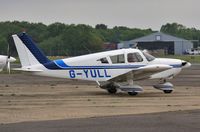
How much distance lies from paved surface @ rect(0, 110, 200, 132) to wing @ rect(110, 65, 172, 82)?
919 centimetres

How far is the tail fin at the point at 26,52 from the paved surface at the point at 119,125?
10.9m

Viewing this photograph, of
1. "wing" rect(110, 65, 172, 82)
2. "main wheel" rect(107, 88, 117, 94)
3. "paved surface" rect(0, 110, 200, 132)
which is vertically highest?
"wing" rect(110, 65, 172, 82)

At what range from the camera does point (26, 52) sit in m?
25.9

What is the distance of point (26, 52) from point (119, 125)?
12989 mm

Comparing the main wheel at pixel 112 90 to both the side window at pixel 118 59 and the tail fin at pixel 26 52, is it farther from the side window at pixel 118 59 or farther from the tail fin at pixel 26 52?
the tail fin at pixel 26 52

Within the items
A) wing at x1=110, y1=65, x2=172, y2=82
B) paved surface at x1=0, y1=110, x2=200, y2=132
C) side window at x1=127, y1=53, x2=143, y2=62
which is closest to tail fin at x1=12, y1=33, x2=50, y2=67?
wing at x1=110, y1=65, x2=172, y2=82

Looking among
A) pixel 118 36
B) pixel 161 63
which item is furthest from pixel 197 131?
pixel 118 36

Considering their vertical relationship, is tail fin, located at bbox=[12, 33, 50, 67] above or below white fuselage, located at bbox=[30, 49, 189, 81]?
above

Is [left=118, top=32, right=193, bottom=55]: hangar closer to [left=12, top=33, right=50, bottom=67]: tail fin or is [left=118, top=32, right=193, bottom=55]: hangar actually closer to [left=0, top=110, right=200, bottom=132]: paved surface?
[left=12, top=33, right=50, bottom=67]: tail fin

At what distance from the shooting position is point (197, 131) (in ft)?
41.3

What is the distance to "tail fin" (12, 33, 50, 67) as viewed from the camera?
25891 mm

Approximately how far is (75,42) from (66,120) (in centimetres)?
8947

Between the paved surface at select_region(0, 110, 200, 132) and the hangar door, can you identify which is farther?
the hangar door

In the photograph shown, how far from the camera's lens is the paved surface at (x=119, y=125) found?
42.4 feet
